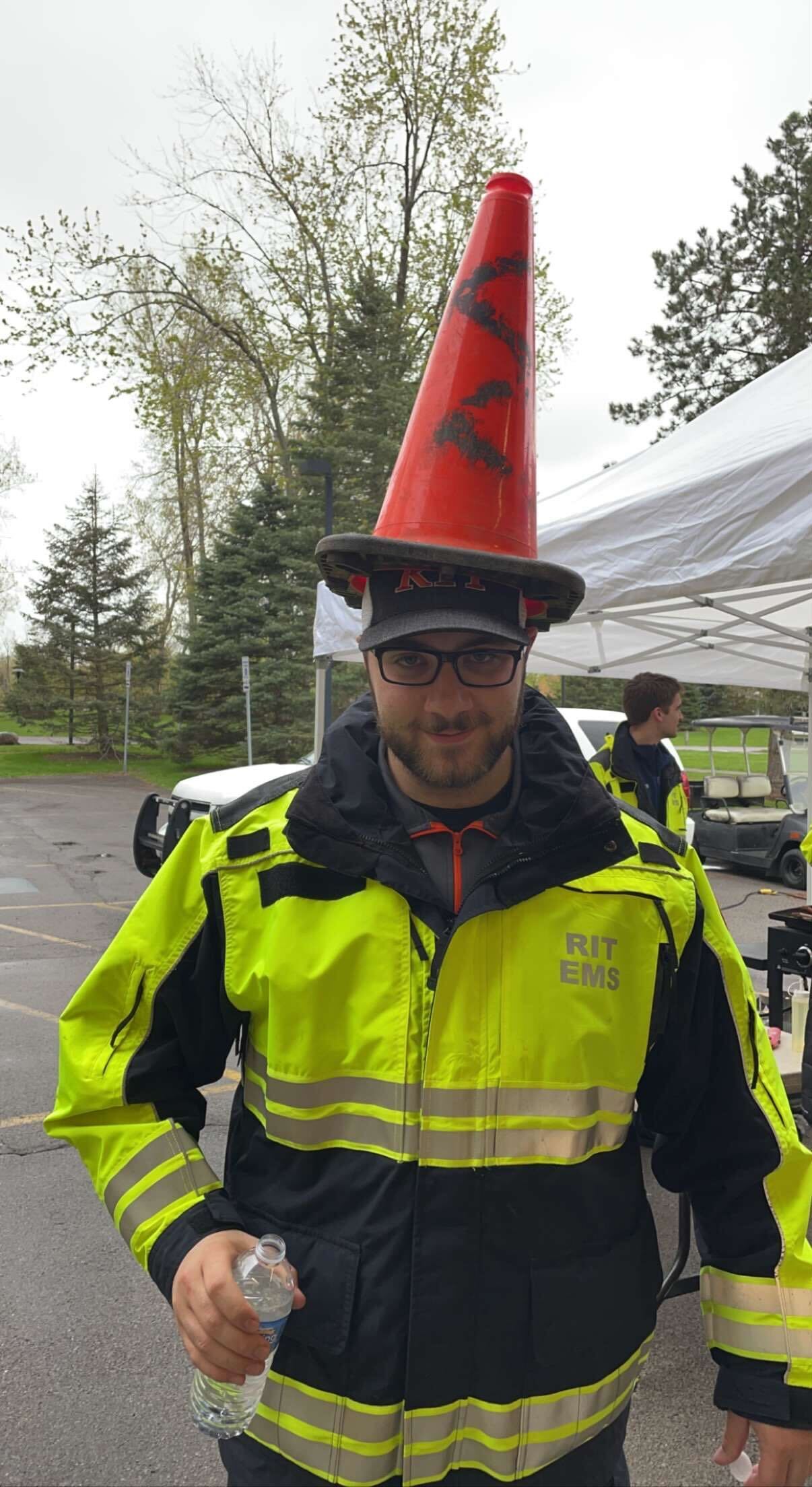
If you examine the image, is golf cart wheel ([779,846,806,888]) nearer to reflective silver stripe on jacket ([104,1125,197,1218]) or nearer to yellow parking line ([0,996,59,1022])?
yellow parking line ([0,996,59,1022])

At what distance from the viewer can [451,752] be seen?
1517mm

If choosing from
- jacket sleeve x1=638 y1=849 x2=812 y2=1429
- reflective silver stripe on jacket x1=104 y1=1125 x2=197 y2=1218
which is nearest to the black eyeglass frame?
jacket sleeve x1=638 y1=849 x2=812 y2=1429

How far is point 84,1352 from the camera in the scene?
9.79 ft

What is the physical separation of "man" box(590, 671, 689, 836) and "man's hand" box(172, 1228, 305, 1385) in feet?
15.3

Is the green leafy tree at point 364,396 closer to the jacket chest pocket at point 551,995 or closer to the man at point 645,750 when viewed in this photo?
the man at point 645,750

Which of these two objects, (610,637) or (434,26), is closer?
(610,637)

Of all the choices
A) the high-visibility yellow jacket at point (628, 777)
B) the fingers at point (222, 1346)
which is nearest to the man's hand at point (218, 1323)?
the fingers at point (222, 1346)

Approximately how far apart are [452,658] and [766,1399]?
113 cm

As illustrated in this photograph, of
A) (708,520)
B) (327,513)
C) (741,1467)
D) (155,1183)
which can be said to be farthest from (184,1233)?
(327,513)

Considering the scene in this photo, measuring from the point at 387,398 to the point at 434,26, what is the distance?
8733mm

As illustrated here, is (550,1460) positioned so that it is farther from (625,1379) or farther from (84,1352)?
(84,1352)

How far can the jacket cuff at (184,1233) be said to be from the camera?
131cm

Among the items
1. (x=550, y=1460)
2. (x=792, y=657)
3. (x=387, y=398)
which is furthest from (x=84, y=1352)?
(x=387, y=398)

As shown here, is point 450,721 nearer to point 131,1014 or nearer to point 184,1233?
point 131,1014
